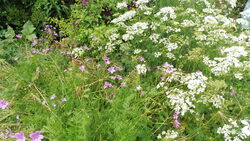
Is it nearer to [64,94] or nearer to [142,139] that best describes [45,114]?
[64,94]

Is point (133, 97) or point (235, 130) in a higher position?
point (133, 97)

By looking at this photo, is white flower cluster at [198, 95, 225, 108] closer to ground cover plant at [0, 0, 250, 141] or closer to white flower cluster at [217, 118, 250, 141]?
ground cover plant at [0, 0, 250, 141]

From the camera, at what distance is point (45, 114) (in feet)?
7.50

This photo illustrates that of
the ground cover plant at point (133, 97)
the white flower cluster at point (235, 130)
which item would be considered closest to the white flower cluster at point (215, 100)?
the ground cover plant at point (133, 97)

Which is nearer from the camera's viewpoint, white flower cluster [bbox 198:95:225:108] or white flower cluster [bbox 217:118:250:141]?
white flower cluster [bbox 217:118:250:141]

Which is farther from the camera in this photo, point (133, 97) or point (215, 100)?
point (133, 97)

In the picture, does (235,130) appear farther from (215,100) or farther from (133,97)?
(133,97)

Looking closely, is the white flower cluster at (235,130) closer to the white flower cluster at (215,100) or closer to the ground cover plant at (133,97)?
the ground cover plant at (133,97)

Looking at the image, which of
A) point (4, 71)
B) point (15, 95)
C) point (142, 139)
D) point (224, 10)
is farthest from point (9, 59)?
point (224, 10)

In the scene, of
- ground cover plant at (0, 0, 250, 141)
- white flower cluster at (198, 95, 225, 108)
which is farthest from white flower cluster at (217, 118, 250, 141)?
white flower cluster at (198, 95, 225, 108)

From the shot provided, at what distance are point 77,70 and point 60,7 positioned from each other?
109 inches

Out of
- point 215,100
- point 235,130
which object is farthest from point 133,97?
point 235,130

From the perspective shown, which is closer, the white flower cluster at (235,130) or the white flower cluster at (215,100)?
the white flower cluster at (235,130)

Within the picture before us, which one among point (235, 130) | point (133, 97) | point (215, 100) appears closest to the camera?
point (235, 130)
